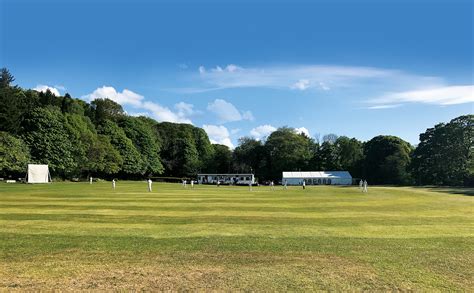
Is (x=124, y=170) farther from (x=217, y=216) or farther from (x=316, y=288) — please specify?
(x=316, y=288)

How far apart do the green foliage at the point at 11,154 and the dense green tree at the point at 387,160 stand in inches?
3544

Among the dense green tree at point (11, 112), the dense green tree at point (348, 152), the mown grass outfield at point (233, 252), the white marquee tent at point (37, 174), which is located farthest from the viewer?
the dense green tree at point (348, 152)

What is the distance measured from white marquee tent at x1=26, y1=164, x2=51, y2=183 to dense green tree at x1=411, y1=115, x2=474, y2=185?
84232mm

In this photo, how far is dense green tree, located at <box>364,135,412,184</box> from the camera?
113 metres

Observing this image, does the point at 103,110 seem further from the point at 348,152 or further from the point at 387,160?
the point at 387,160

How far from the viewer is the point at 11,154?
73.6 m

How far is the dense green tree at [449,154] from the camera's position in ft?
305

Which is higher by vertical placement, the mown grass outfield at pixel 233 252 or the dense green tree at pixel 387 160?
the dense green tree at pixel 387 160

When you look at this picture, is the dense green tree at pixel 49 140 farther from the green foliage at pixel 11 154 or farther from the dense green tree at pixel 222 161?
the dense green tree at pixel 222 161

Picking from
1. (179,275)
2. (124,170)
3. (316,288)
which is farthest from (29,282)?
(124,170)

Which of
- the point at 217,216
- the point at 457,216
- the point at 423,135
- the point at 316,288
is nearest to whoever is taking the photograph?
the point at 316,288

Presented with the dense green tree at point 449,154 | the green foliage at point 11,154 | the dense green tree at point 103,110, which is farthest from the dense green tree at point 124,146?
the dense green tree at point 449,154

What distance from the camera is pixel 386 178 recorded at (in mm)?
116938

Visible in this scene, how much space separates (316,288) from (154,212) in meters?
16.4
